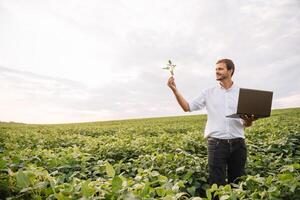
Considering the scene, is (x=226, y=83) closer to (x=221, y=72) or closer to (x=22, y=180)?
(x=221, y=72)

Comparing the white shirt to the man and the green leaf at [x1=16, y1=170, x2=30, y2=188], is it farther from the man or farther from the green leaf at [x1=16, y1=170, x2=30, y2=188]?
the green leaf at [x1=16, y1=170, x2=30, y2=188]

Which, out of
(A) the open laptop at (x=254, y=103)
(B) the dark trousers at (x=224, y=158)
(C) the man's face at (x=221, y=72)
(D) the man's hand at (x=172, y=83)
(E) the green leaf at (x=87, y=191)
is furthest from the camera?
(D) the man's hand at (x=172, y=83)

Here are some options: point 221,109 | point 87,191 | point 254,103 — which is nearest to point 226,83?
point 221,109

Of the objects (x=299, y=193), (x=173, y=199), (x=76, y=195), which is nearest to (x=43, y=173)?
(x=76, y=195)

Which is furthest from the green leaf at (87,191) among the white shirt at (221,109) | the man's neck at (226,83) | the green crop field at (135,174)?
the man's neck at (226,83)

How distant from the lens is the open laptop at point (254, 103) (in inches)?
153

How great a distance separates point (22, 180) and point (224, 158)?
9.06 ft

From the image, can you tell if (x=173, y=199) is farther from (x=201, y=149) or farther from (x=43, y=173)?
(x=201, y=149)

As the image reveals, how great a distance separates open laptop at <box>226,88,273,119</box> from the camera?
389cm

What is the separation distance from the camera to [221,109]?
170 inches

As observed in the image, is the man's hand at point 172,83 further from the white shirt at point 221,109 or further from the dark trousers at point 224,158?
the dark trousers at point 224,158

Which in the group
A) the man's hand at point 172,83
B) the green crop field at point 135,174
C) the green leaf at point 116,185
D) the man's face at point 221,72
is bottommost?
the green crop field at point 135,174

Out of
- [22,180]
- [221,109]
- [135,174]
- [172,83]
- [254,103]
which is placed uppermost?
[172,83]

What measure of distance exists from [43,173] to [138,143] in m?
4.33
